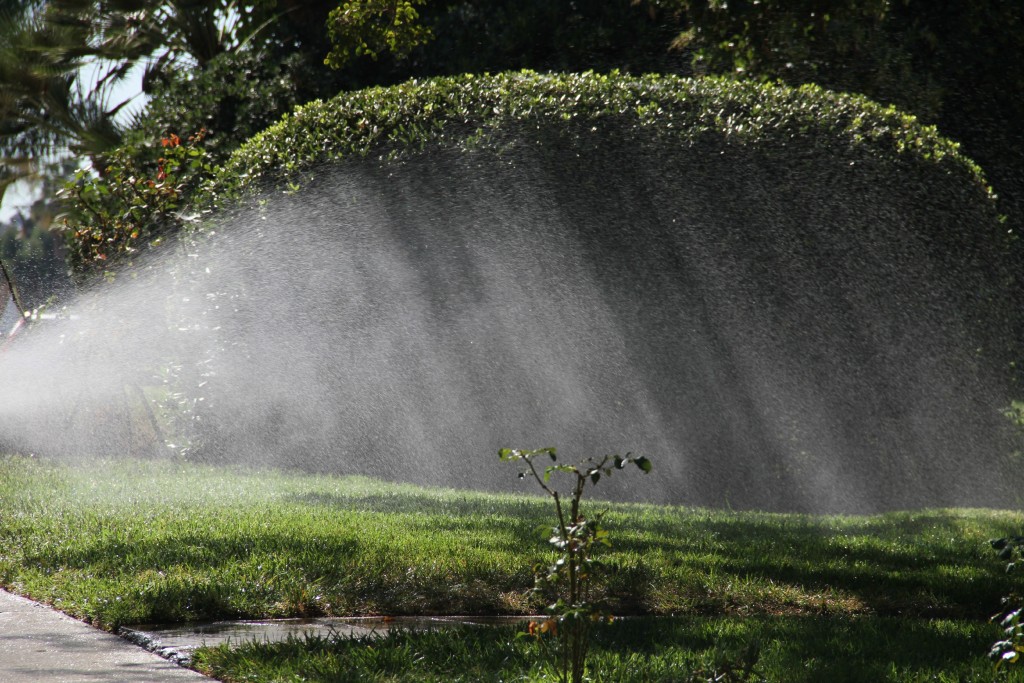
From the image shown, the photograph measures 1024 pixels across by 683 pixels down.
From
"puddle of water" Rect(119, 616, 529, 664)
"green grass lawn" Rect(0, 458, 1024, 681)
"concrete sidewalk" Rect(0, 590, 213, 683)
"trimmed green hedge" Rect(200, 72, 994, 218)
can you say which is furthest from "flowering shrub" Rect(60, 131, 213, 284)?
"puddle of water" Rect(119, 616, 529, 664)

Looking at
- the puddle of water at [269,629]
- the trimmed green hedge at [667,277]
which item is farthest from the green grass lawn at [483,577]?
the trimmed green hedge at [667,277]

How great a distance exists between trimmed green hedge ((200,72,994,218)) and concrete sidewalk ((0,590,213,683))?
16.1 ft

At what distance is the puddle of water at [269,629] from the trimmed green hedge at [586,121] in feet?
15.5

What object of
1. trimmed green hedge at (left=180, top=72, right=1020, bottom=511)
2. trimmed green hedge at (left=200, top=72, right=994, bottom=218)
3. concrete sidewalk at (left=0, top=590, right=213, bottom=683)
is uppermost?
trimmed green hedge at (left=200, top=72, right=994, bottom=218)

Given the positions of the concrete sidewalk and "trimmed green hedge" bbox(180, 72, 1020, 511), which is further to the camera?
"trimmed green hedge" bbox(180, 72, 1020, 511)

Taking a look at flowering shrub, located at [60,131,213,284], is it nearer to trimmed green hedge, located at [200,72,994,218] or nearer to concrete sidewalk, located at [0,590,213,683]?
trimmed green hedge, located at [200,72,994,218]

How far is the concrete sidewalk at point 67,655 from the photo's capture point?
3.15 metres

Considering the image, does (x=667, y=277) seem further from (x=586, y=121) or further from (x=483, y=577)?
(x=483, y=577)

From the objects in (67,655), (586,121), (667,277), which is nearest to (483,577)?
(67,655)

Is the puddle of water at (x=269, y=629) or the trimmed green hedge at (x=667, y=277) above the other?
the trimmed green hedge at (x=667, y=277)

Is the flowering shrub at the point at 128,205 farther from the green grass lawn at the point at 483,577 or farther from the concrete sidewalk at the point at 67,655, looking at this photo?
the concrete sidewalk at the point at 67,655

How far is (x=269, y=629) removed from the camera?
3842 mm

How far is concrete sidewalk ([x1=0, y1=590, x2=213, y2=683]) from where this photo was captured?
315 centimetres

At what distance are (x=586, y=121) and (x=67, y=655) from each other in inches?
221
